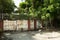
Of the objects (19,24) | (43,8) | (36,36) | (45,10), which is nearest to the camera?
(36,36)

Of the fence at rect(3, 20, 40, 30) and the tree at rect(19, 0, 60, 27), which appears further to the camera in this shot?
the tree at rect(19, 0, 60, 27)

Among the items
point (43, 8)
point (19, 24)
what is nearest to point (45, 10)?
point (43, 8)

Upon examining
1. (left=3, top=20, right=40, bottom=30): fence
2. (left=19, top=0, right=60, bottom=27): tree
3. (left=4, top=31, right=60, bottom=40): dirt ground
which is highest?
(left=19, top=0, right=60, bottom=27): tree

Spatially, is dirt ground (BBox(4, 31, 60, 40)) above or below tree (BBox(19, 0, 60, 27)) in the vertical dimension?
below

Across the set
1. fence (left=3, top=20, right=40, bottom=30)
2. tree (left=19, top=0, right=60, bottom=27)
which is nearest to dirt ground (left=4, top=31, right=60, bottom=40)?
fence (left=3, top=20, right=40, bottom=30)

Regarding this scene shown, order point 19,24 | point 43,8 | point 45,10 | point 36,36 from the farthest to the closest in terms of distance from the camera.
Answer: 1. point 43,8
2. point 45,10
3. point 19,24
4. point 36,36

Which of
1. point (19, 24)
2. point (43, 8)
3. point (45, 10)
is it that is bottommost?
point (19, 24)

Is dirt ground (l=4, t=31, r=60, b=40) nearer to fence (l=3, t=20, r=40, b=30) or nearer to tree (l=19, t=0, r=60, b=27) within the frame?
fence (l=3, t=20, r=40, b=30)

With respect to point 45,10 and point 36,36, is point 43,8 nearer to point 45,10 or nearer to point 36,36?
point 45,10

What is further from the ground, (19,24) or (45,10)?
(45,10)

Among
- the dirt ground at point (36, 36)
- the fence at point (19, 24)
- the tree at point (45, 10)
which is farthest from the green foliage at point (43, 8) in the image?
the dirt ground at point (36, 36)

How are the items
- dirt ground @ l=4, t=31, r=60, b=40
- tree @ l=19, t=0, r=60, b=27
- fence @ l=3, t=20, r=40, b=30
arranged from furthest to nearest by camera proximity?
tree @ l=19, t=0, r=60, b=27, fence @ l=3, t=20, r=40, b=30, dirt ground @ l=4, t=31, r=60, b=40

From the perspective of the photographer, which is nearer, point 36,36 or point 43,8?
point 36,36

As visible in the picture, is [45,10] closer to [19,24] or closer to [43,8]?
[43,8]
